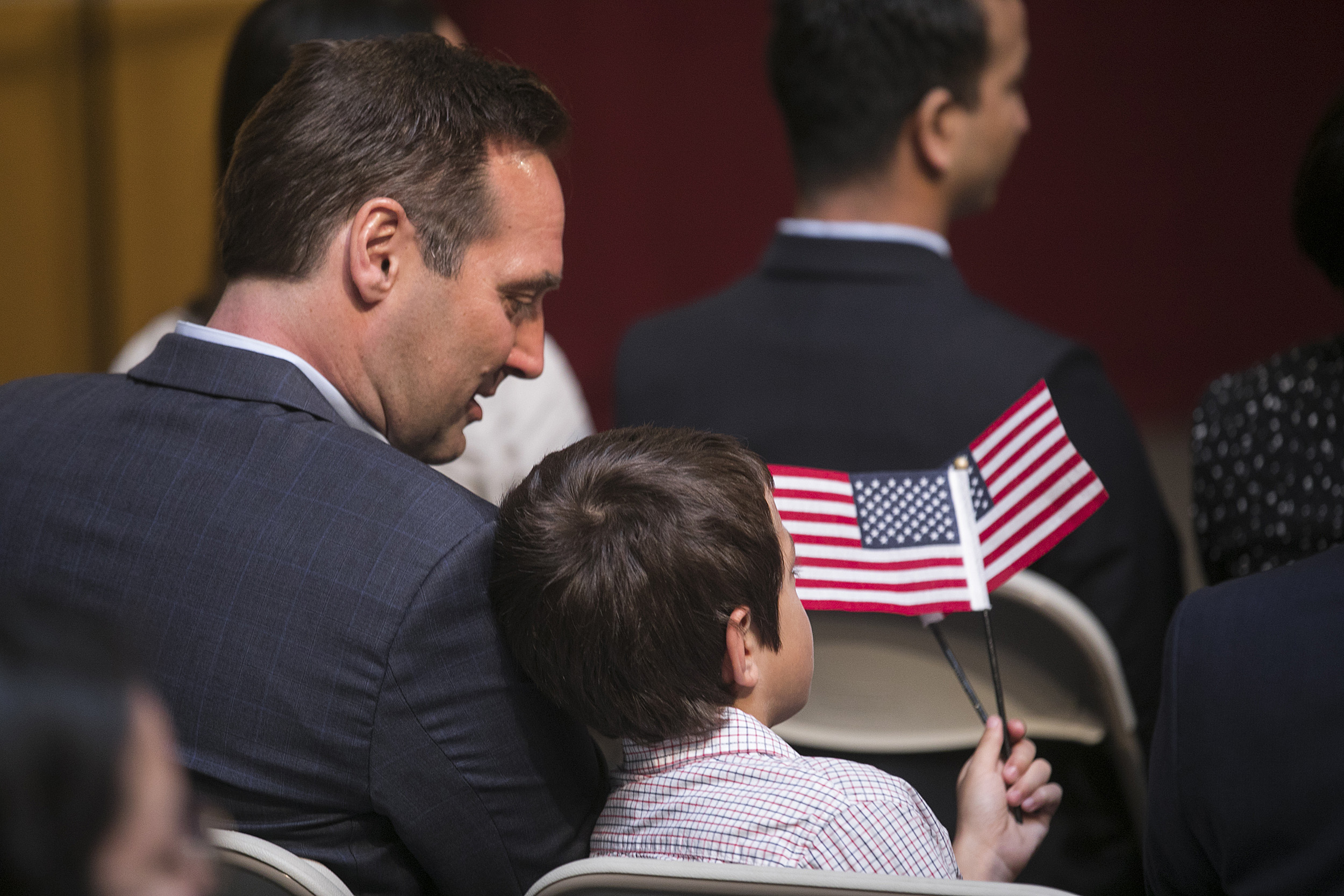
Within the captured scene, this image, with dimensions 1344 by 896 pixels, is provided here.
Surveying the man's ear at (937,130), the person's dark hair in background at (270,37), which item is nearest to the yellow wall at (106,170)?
the person's dark hair in background at (270,37)

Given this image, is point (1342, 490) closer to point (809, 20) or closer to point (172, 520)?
point (809, 20)

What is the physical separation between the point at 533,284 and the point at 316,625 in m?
0.48

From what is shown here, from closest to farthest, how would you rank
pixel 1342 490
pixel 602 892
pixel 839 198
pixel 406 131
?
pixel 602 892
pixel 406 131
pixel 1342 490
pixel 839 198

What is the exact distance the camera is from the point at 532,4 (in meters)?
5.31

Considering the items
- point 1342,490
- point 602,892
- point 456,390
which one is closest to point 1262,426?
point 1342,490

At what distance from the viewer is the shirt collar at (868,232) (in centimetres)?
203

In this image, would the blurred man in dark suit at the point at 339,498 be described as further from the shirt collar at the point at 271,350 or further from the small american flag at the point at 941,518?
the small american flag at the point at 941,518

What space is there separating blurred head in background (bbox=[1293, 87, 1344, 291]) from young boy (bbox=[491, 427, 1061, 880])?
0.98 m

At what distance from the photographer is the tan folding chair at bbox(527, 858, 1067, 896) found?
0.91 metres

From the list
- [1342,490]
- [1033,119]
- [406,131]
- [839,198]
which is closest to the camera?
[406,131]

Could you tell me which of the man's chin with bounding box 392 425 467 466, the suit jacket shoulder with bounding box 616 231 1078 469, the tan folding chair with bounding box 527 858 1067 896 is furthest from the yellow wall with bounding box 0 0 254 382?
the tan folding chair with bounding box 527 858 1067 896

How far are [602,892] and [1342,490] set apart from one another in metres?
1.23

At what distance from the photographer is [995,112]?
215cm

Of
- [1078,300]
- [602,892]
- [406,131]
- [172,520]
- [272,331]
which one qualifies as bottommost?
[1078,300]
